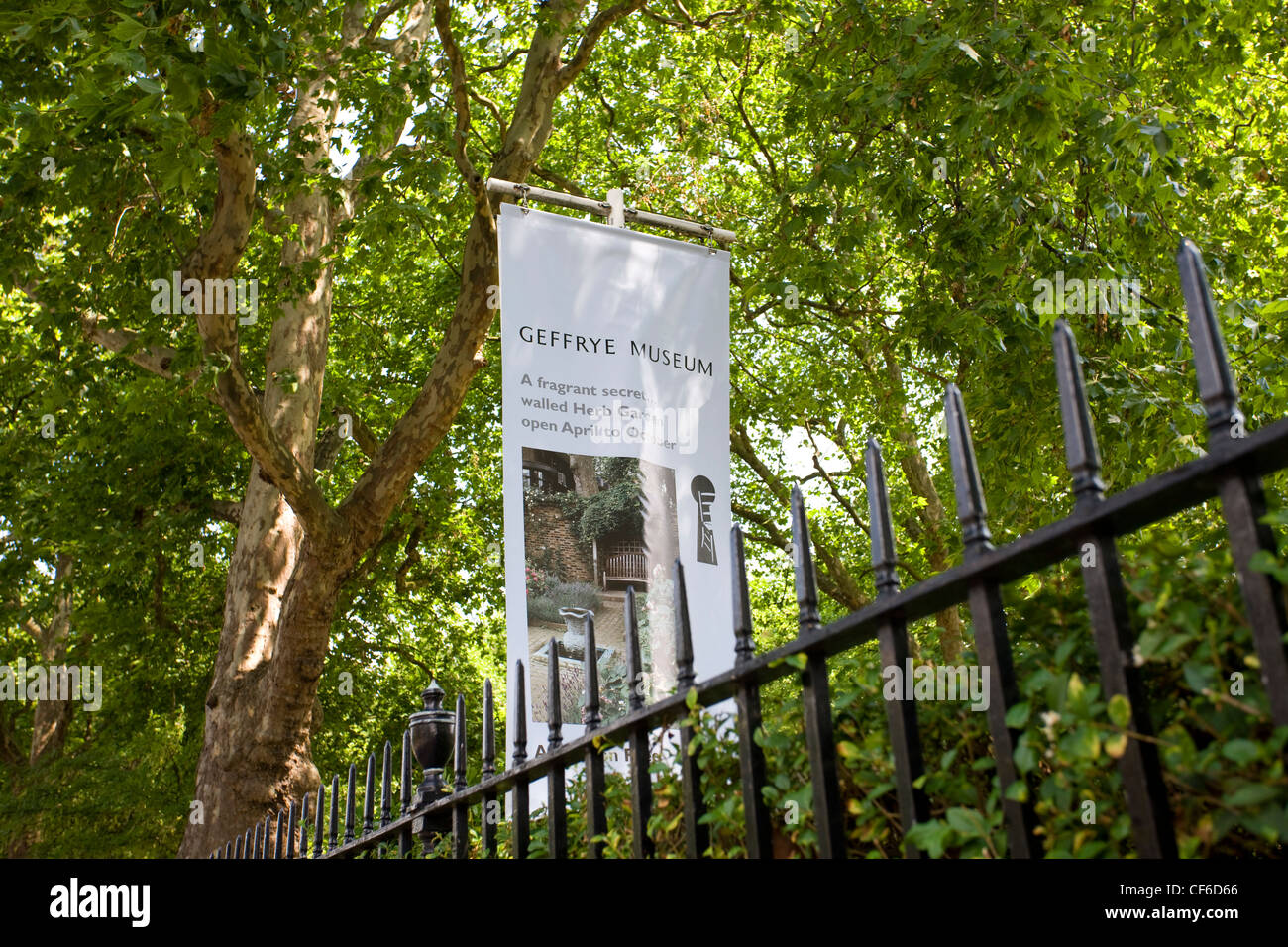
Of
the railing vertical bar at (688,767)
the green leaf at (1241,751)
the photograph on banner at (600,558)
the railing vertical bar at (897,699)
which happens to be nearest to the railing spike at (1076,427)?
the railing vertical bar at (897,699)

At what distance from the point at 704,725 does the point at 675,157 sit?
47.4 feet

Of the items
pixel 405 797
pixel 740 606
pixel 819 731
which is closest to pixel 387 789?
pixel 405 797

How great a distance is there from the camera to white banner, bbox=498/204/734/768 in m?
5.33

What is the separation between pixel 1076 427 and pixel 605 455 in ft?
13.1

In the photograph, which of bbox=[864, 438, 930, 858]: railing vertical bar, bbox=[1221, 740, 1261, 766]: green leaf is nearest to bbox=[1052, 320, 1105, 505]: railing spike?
bbox=[864, 438, 930, 858]: railing vertical bar

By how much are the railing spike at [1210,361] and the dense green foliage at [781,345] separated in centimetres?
15

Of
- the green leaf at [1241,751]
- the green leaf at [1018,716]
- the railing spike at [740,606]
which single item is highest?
the railing spike at [740,606]

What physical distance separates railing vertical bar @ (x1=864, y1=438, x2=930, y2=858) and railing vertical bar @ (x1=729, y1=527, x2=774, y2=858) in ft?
0.99

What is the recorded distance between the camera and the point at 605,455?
5570mm

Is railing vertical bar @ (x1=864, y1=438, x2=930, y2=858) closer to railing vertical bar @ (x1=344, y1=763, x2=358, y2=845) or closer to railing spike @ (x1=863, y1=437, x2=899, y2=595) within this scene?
railing spike @ (x1=863, y1=437, x2=899, y2=595)

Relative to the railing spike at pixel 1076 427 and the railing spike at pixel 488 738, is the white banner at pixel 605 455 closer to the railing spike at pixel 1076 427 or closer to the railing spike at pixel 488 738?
the railing spike at pixel 488 738

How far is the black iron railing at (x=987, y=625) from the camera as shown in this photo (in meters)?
1.42

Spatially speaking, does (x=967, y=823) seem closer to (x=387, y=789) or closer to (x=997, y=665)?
(x=997, y=665)
